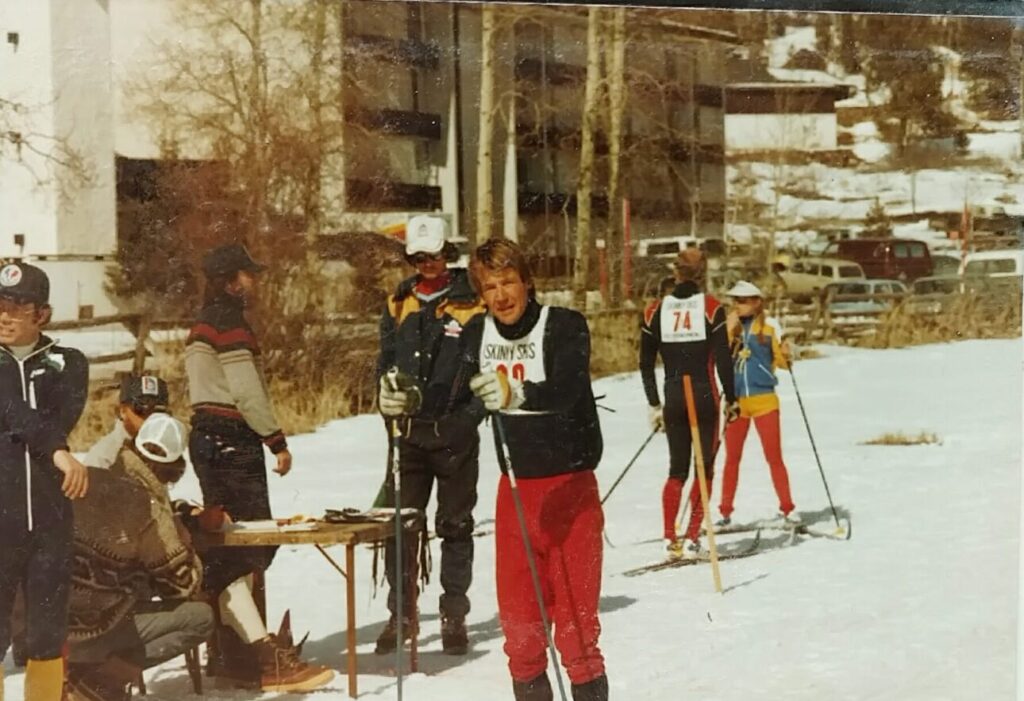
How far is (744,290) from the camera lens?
545 cm

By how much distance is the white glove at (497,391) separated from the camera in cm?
433

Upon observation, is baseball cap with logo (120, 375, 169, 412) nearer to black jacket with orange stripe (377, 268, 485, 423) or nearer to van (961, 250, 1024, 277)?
black jacket with orange stripe (377, 268, 485, 423)

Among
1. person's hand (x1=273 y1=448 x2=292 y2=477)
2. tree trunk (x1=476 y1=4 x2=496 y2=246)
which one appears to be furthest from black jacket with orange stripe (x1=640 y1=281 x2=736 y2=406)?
person's hand (x1=273 y1=448 x2=292 y2=477)

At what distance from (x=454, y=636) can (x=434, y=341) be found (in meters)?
1.05

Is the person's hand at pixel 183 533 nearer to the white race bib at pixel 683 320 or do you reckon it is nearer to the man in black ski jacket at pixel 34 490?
the man in black ski jacket at pixel 34 490

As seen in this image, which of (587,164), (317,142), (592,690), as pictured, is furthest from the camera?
(587,164)

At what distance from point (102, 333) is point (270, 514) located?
833 mm

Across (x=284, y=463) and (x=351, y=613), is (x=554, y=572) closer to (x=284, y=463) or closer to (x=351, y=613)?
(x=351, y=613)

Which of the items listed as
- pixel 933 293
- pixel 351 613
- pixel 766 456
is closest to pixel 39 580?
pixel 351 613

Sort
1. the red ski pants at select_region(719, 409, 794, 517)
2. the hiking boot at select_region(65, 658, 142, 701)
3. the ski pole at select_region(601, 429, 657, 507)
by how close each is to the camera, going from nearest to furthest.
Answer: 1. the hiking boot at select_region(65, 658, 142, 701)
2. the ski pole at select_region(601, 429, 657, 507)
3. the red ski pants at select_region(719, 409, 794, 517)

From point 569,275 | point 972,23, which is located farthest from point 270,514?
point 972,23

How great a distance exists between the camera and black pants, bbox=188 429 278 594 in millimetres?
4777

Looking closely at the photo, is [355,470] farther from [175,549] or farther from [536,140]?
[536,140]

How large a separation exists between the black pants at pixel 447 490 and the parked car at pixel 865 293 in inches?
60.6
